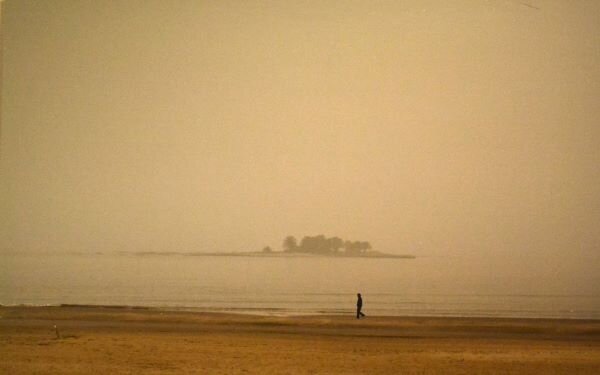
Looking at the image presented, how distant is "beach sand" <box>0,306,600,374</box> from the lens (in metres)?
9.55

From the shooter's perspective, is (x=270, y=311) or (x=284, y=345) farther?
(x=270, y=311)

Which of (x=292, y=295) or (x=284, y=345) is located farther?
(x=292, y=295)

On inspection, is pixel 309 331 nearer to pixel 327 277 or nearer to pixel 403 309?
pixel 403 309

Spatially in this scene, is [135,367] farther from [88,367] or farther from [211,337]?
[211,337]

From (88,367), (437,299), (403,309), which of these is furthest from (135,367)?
(437,299)

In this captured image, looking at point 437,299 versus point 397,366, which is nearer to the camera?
point 397,366

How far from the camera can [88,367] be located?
9.20 metres

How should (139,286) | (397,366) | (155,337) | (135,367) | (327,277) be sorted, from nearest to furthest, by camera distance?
1. (135,367)
2. (397,366)
3. (155,337)
4. (139,286)
5. (327,277)

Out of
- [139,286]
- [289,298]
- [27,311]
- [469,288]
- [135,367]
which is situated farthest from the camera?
[469,288]

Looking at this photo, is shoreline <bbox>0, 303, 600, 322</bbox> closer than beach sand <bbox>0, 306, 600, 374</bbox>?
No

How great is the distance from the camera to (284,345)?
37.8 ft

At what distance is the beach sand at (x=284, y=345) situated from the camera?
9547 millimetres

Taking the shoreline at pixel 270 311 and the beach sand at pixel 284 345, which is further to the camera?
the shoreline at pixel 270 311

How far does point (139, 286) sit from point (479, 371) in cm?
2403
